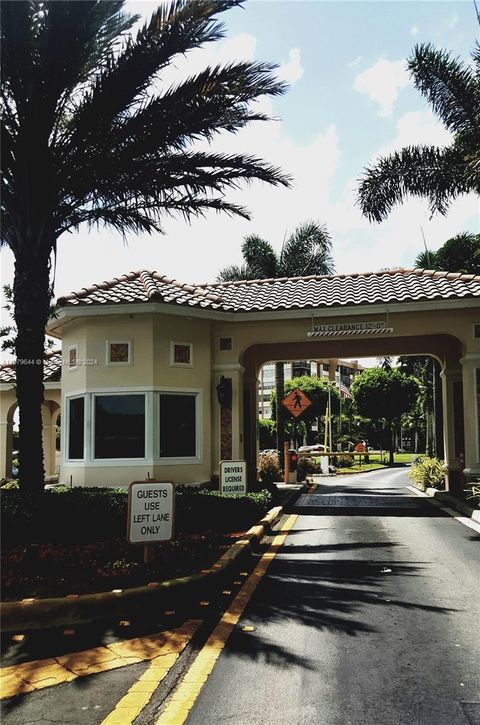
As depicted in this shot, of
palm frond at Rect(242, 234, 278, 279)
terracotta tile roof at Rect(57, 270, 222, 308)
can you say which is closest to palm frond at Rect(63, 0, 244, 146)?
terracotta tile roof at Rect(57, 270, 222, 308)

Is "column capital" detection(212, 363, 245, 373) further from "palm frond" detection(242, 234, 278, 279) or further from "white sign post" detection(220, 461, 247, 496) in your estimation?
"palm frond" detection(242, 234, 278, 279)

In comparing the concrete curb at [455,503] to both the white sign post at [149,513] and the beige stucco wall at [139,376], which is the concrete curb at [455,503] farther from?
the white sign post at [149,513]

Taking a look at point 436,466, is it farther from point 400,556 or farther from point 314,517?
point 400,556

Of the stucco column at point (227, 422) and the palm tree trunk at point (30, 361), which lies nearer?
Answer: the palm tree trunk at point (30, 361)

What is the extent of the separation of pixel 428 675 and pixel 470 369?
11.2m

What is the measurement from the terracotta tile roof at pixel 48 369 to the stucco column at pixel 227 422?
731cm

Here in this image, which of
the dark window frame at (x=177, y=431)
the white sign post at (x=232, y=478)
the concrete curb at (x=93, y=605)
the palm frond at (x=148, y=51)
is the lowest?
the concrete curb at (x=93, y=605)

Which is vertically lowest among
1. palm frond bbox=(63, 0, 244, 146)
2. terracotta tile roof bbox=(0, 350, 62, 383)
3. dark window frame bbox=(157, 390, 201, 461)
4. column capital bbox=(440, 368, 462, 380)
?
dark window frame bbox=(157, 390, 201, 461)

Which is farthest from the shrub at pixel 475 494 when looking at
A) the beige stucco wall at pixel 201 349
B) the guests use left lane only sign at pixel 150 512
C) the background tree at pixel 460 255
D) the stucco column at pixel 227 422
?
the background tree at pixel 460 255

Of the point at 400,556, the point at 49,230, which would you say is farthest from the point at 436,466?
the point at 49,230

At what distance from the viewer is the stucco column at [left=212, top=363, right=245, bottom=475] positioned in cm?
1555

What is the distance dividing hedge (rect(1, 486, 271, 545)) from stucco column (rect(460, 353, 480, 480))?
611 centimetres

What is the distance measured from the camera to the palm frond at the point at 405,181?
19.1 meters

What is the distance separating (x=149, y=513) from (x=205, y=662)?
281 cm
